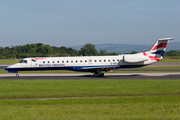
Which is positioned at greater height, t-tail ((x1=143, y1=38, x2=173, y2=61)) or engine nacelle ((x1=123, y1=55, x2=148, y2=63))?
t-tail ((x1=143, y1=38, x2=173, y2=61))

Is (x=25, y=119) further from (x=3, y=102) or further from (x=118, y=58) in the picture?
(x=118, y=58)

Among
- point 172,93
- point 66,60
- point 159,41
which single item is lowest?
point 172,93

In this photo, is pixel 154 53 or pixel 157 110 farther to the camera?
pixel 154 53

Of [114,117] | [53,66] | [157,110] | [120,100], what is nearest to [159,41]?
[53,66]

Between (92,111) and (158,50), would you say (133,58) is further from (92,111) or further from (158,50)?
(92,111)

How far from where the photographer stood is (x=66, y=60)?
29.5 metres

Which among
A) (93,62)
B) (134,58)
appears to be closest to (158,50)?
(134,58)

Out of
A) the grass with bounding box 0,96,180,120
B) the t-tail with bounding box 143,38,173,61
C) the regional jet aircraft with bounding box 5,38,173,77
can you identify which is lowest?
the grass with bounding box 0,96,180,120

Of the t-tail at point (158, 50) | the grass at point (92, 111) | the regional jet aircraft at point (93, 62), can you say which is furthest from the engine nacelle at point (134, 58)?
the grass at point (92, 111)

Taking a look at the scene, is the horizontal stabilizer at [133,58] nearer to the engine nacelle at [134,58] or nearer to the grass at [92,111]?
the engine nacelle at [134,58]

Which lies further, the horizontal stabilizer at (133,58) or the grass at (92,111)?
the horizontal stabilizer at (133,58)

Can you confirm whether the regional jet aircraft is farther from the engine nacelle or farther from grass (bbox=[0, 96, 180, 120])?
grass (bbox=[0, 96, 180, 120])

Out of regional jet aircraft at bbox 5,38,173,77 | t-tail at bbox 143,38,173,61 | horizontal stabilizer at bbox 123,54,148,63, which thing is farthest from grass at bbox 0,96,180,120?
t-tail at bbox 143,38,173,61

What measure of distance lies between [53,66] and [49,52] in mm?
86429
